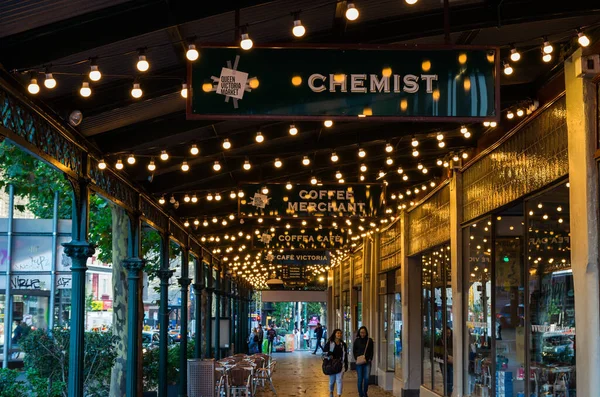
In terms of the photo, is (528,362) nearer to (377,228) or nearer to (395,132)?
(395,132)

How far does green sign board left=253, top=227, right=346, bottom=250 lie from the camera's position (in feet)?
71.3

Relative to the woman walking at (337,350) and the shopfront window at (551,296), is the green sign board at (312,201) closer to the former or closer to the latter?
the woman walking at (337,350)

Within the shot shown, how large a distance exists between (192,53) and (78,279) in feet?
17.0

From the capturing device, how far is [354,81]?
23.9 feet

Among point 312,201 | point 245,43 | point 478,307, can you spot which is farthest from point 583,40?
point 312,201

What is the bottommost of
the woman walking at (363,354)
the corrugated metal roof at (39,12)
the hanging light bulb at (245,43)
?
the woman walking at (363,354)

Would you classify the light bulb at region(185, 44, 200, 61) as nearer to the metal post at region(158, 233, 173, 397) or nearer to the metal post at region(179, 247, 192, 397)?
the metal post at region(158, 233, 173, 397)

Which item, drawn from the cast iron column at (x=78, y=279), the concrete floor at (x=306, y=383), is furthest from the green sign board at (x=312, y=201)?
the concrete floor at (x=306, y=383)

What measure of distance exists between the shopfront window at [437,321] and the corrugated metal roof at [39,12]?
32.3 feet

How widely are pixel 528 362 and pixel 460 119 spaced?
4.77 m

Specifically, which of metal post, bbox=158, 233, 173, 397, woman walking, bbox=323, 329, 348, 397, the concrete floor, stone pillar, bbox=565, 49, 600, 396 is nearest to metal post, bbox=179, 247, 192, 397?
metal post, bbox=158, 233, 173, 397

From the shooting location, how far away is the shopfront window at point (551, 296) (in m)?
9.65

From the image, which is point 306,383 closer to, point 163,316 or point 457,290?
point 163,316

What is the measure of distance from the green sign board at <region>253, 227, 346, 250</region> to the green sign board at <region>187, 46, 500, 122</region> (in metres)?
14.5
